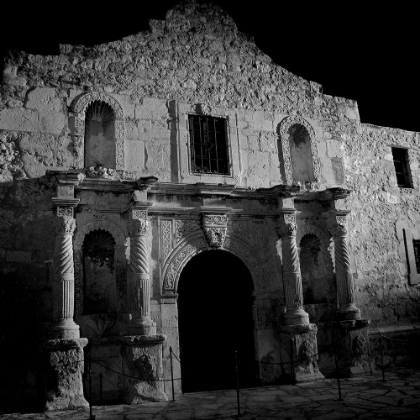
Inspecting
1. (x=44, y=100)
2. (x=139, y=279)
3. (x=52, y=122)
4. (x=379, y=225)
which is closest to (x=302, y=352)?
(x=139, y=279)

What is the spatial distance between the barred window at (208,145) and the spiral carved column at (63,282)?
2.97m

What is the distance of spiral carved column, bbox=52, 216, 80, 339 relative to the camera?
287 inches

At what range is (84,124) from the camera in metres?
8.70

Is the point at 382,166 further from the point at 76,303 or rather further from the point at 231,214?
the point at 76,303

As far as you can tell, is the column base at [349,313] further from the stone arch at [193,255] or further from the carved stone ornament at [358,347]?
the stone arch at [193,255]

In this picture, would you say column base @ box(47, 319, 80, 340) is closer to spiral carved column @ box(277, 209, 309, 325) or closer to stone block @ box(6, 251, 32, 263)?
stone block @ box(6, 251, 32, 263)

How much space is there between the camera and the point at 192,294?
370 inches

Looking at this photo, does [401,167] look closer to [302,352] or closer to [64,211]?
[302,352]

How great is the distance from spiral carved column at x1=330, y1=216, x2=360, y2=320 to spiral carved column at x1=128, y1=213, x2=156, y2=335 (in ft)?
13.5

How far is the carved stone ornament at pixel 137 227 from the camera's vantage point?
26.8 ft

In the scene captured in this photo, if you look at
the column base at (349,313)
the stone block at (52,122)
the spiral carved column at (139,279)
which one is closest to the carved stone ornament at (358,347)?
the column base at (349,313)

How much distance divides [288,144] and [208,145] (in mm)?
1915

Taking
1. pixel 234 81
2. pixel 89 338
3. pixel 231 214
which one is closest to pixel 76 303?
pixel 89 338

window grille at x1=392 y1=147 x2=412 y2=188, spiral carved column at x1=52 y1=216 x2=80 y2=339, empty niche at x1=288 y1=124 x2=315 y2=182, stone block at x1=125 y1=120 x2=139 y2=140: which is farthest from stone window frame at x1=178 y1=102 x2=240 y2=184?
window grille at x1=392 y1=147 x2=412 y2=188
